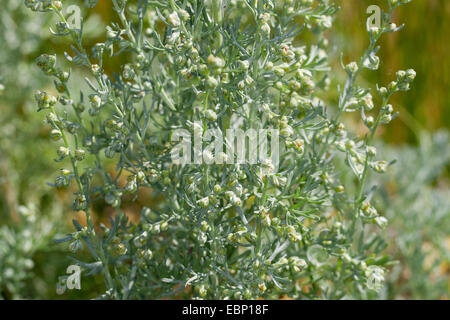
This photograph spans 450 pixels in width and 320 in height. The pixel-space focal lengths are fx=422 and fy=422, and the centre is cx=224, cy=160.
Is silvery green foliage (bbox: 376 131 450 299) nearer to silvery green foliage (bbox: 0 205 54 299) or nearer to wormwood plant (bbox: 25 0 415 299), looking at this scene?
wormwood plant (bbox: 25 0 415 299)

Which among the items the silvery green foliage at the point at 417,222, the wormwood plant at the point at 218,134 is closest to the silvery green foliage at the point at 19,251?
the wormwood plant at the point at 218,134

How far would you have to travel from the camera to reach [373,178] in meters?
1.67

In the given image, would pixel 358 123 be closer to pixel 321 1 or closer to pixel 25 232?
pixel 321 1

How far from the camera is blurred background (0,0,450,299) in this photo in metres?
1.29

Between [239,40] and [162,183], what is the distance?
30 centimetres

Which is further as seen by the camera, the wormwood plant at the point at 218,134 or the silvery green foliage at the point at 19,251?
the silvery green foliage at the point at 19,251

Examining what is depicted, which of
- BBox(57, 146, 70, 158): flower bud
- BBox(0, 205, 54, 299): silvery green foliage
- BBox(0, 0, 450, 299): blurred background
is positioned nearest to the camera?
BBox(57, 146, 70, 158): flower bud

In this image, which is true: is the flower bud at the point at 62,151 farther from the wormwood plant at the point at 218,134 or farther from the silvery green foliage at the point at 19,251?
the silvery green foliage at the point at 19,251

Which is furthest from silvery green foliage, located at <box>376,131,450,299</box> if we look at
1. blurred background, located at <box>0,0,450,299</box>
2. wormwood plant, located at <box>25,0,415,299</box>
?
wormwood plant, located at <box>25,0,415,299</box>

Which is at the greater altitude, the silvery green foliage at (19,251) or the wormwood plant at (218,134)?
the wormwood plant at (218,134)

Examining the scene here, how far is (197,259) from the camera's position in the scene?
826mm

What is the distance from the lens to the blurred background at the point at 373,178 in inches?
50.8

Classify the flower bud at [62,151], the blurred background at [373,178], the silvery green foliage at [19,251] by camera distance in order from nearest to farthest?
the flower bud at [62,151], the silvery green foliage at [19,251], the blurred background at [373,178]

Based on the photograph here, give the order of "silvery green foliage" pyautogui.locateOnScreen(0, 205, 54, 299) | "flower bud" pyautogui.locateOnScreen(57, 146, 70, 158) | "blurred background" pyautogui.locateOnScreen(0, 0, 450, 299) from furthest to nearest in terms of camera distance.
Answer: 1. "blurred background" pyautogui.locateOnScreen(0, 0, 450, 299)
2. "silvery green foliage" pyautogui.locateOnScreen(0, 205, 54, 299)
3. "flower bud" pyautogui.locateOnScreen(57, 146, 70, 158)
